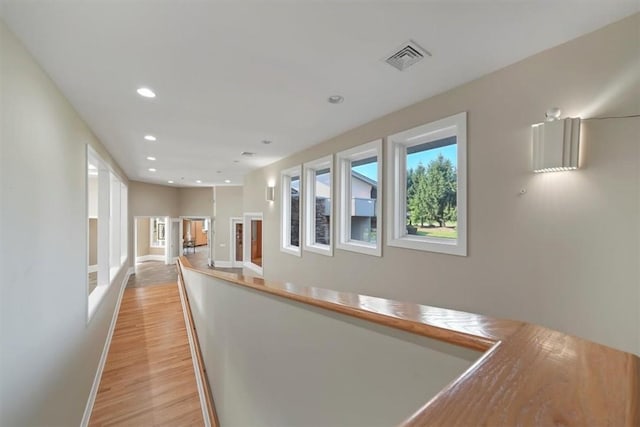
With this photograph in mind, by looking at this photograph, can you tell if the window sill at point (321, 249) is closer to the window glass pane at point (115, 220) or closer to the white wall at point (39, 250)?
the white wall at point (39, 250)

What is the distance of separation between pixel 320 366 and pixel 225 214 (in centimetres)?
933

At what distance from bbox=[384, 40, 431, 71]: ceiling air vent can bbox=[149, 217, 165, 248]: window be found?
1204 centimetres

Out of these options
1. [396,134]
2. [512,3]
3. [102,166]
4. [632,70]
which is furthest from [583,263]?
[102,166]

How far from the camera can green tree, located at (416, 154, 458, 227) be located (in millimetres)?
2436

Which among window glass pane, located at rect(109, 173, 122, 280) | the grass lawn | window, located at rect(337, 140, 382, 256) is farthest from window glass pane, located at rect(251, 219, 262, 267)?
the grass lawn

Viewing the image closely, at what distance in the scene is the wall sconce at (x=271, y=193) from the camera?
17.4 ft

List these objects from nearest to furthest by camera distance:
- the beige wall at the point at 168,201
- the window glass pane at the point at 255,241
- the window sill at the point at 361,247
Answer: the window sill at the point at 361,247, the beige wall at the point at 168,201, the window glass pane at the point at 255,241

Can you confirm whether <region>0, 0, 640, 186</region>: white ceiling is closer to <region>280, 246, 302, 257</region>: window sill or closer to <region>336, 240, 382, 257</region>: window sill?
<region>336, 240, 382, 257</region>: window sill

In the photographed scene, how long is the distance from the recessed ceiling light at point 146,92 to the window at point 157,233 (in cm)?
1055

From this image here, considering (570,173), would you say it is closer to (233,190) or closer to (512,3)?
(512,3)

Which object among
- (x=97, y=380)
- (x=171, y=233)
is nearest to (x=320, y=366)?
(x=97, y=380)

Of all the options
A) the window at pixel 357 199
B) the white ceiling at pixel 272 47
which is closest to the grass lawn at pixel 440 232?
the window at pixel 357 199

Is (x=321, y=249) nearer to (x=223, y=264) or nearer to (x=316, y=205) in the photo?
(x=316, y=205)

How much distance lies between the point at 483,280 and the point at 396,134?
1588mm
